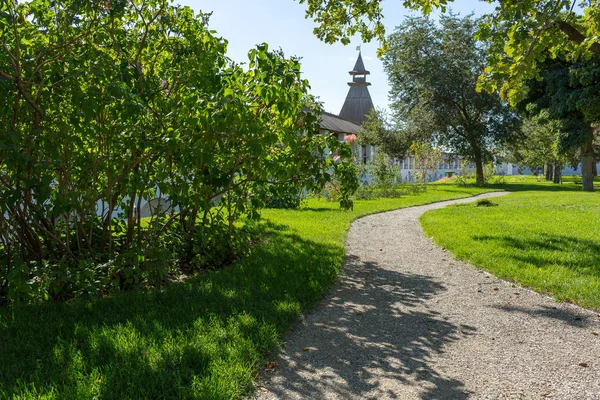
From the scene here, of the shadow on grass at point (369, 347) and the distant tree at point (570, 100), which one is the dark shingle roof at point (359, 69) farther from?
the shadow on grass at point (369, 347)

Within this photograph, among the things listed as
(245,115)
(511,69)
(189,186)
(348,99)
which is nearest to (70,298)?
(189,186)

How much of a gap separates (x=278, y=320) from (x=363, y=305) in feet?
3.82

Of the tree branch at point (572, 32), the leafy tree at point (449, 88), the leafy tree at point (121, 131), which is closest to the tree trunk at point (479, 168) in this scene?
the leafy tree at point (449, 88)

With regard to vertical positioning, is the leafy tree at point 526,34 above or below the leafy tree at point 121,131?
above

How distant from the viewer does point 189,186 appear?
4.87 meters

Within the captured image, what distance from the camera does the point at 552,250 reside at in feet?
24.5

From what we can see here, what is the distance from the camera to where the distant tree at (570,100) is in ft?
72.8

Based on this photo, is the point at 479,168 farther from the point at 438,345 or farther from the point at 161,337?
the point at 161,337

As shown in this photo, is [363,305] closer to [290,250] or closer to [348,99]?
[290,250]

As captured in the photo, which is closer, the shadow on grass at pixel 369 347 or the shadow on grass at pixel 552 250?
the shadow on grass at pixel 369 347

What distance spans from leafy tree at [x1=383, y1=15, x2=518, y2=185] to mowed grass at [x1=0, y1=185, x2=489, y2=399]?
92.1ft

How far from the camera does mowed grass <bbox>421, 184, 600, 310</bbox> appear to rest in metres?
5.65

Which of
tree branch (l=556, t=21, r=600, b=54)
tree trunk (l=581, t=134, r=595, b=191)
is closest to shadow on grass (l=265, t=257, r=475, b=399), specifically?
tree branch (l=556, t=21, r=600, b=54)

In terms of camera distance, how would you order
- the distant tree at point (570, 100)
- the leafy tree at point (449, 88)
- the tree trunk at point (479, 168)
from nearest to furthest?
the distant tree at point (570, 100), the leafy tree at point (449, 88), the tree trunk at point (479, 168)
